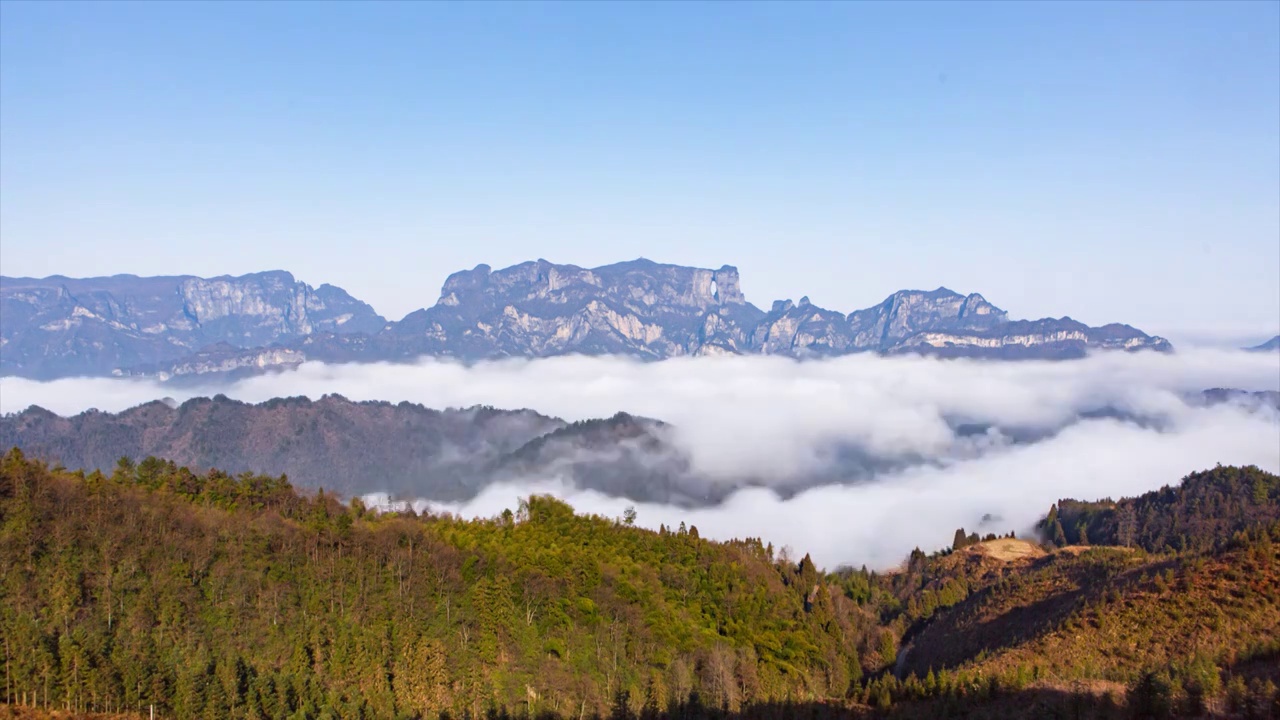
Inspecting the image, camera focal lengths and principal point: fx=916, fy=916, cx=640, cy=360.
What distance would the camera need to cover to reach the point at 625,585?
4075 inches

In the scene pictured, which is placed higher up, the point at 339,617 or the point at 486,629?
the point at 339,617

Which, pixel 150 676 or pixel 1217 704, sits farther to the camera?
pixel 150 676

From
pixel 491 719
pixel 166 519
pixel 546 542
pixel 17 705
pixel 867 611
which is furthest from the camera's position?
pixel 867 611

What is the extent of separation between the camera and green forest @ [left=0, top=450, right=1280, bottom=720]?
72438 millimetres

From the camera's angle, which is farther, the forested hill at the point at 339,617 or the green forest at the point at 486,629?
the forested hill at the point at 339,617

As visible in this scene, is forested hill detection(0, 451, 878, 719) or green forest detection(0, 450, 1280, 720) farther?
forested hill detection(0, 451, 878, 719)

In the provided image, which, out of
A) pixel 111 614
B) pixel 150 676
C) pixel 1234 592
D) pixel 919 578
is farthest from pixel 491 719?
pixel 919 578

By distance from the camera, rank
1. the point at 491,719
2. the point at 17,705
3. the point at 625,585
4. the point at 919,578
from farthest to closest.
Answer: the point at 919,578 < the point at 625,585 < the point at 491,719 < the point at 17,705

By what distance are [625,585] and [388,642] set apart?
94.3ft

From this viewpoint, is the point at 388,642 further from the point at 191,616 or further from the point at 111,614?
the point at 111,614

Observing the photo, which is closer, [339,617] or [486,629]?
[339,617]

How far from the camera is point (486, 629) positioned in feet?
297

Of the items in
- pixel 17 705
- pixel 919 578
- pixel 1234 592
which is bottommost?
pixel 919 578

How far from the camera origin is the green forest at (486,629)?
72.4 meters
